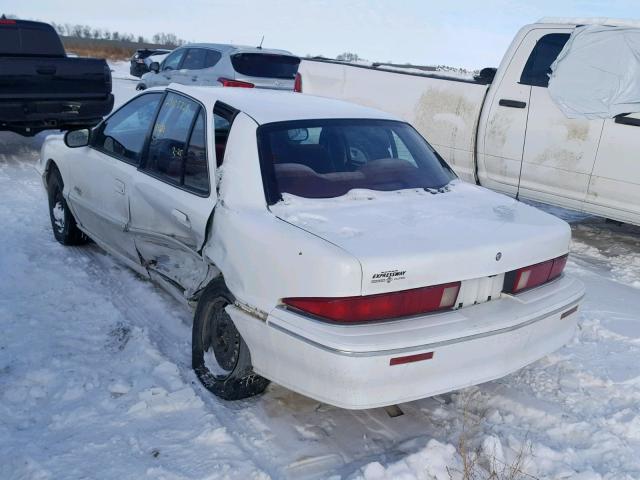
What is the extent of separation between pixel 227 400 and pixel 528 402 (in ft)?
5.30

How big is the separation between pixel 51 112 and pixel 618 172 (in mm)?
7136

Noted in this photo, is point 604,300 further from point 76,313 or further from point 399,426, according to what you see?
point 76,313

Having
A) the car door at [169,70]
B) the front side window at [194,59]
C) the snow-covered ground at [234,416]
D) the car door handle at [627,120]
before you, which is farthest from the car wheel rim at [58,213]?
the car door at [169,70]

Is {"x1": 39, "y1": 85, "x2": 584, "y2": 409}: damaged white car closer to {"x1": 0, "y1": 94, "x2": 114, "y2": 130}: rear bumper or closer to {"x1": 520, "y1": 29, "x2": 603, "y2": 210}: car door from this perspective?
{"x1": 520, "y1": 29, "x2": 603, "y2": 210}: car door

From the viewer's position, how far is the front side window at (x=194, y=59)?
40.9 feet

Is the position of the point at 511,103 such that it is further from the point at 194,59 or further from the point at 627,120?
the point at 194,59

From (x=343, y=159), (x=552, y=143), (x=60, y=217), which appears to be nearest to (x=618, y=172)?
(x=552, y=143)

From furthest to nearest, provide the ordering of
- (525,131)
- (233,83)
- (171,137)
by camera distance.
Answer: (233,83) < (525,131) < (171,137)

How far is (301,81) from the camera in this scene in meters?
8.62

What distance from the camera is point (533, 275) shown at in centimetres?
328

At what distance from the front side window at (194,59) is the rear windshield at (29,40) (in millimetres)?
3159

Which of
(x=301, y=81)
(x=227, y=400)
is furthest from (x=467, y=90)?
(x=227, y=400)

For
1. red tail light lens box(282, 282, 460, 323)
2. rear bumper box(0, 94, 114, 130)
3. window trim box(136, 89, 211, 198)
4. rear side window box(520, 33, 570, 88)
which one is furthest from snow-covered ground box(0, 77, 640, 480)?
rear bumper box(0, 94, 114, 130)

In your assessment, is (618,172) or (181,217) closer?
(181,217)
